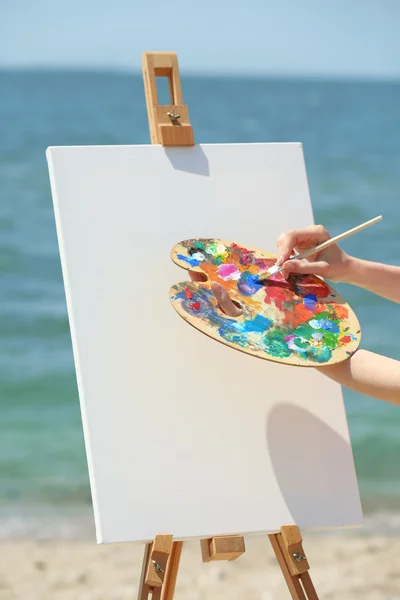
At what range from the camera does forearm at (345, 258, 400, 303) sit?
201 cm

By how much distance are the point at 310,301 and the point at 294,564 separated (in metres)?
0.52

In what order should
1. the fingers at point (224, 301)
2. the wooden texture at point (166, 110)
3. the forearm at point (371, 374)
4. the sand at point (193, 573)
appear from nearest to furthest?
the forearm at point (371, 374) → the fingers at point (224, 301) → the wooden texture at point (166, 110) → the sand at point (193, 573)

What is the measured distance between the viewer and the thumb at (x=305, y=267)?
197cm

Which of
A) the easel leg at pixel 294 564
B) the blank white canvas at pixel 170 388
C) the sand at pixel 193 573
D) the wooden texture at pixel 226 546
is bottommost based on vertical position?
the sand at pixel 193 573

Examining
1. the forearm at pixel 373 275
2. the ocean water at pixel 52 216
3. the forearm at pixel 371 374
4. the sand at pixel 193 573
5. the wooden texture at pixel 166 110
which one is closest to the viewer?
the forearm at pixel 371 374

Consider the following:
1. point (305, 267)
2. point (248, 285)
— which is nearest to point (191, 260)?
point (248, 285)

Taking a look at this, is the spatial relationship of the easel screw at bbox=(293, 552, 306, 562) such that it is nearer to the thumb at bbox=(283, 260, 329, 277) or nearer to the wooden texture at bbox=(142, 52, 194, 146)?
the thumb at bbox=(283, 260, 329, 277)

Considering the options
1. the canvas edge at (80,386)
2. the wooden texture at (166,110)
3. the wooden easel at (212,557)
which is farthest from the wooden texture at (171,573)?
the wooden texture at (166,110)

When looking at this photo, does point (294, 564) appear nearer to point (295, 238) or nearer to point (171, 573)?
point (171, 573)

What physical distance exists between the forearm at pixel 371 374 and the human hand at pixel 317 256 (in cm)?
21

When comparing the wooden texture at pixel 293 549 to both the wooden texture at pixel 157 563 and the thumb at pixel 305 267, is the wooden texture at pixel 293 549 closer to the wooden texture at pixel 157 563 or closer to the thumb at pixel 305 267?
the wooden texture at pixel 157 563

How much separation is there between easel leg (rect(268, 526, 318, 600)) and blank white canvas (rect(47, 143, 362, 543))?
0.03 m

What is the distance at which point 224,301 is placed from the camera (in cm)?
191

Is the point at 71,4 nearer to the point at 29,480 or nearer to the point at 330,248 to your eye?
the point at 29,480
